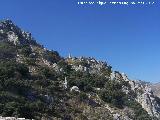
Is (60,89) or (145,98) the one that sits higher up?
(145,98)

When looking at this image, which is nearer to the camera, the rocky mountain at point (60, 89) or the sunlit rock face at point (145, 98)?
the rocky mountain at point (60, 89)

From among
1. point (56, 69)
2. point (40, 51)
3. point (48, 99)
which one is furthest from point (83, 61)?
point (48, 99)

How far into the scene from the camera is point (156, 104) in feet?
273

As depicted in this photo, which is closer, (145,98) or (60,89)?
(60,89)

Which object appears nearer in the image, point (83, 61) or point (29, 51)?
point (29, 51)

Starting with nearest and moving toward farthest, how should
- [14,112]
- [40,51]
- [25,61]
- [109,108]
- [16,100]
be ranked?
1. [14,112]
2. [16,100]
3. [109,108]
4. [25,61]
5. [40,51]

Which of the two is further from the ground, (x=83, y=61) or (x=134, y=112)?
(x=83, y=61)

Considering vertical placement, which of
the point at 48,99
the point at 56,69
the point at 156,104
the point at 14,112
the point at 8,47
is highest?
the point at 8,47

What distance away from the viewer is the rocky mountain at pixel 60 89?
170ft

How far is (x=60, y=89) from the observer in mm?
64938

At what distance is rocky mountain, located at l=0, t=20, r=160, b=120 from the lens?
5188 centimetres

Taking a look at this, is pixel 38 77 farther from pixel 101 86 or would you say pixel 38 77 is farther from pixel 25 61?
pixel 101 86

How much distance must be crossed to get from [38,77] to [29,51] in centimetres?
1768

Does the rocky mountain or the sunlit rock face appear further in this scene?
the sunlit rock face
